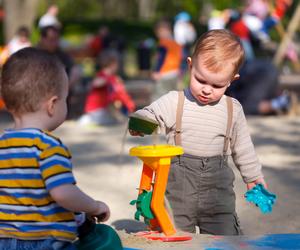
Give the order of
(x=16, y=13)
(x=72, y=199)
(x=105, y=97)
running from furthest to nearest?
(x=16, y=13) → (x=105, y=97) → (x=72, y=199)

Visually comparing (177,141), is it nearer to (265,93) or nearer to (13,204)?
(13,204)

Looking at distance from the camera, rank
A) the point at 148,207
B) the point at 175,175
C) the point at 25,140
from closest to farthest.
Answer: the point at 25,140, the point at 148,207, the point at 175,175

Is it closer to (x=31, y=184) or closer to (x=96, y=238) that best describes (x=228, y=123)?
(x=96, y=238)

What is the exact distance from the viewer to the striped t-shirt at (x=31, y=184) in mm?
2668

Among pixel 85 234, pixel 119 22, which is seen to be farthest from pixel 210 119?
pixel 119 22

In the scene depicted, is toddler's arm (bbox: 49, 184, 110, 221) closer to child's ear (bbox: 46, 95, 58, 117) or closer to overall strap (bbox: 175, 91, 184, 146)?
child's ear (bbox: 46, 95, 58, 117)

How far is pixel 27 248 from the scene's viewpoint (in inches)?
108

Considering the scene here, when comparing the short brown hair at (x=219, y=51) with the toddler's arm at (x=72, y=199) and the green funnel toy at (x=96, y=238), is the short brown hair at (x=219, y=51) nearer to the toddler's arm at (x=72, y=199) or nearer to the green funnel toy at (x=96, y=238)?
the green funnel toy at (x=96, y=238)

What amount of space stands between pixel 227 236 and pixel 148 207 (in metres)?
0.43

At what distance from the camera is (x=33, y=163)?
2.69 metres

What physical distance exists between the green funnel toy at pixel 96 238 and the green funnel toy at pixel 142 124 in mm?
516

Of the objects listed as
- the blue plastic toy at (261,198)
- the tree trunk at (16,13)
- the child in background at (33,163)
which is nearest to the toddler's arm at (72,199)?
the child in background at (33,163)

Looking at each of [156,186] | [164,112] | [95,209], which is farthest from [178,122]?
[95,209]

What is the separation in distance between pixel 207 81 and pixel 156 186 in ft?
2.02
